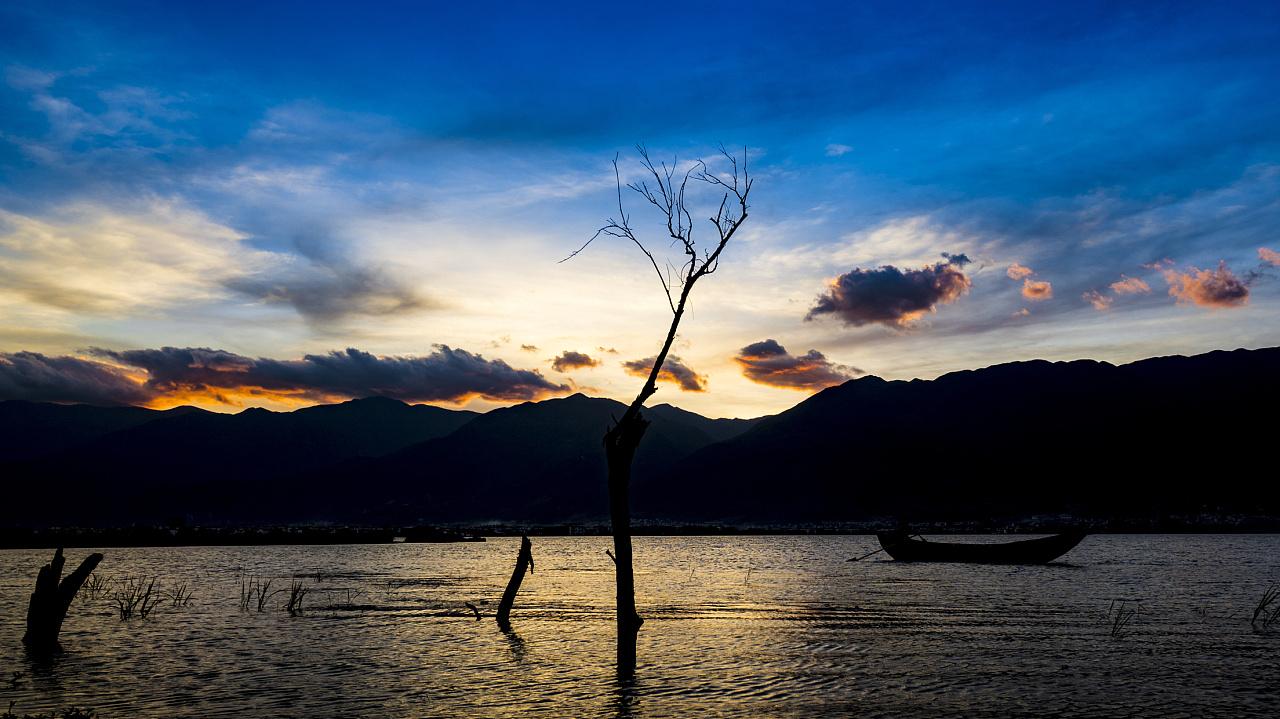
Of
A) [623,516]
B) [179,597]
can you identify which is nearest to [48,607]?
[623,516]

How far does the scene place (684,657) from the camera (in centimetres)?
2464

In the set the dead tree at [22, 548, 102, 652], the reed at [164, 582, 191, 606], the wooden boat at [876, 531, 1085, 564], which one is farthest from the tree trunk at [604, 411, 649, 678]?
the wooden boat at [876, 531, 1085, 564]

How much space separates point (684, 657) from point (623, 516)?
652 cm

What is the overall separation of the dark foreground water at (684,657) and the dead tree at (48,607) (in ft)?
2.59

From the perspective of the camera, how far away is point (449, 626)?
33.0 metres

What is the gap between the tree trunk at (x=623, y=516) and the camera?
20078mm

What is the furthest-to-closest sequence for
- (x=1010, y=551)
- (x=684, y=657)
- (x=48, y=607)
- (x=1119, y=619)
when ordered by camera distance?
(x=1010, y=551) < (x=1119, y=619) < (x=48, y=607) < (x=684, y=657)

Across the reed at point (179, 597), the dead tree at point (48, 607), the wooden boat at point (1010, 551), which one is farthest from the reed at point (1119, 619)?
the reed at point (179, 597)

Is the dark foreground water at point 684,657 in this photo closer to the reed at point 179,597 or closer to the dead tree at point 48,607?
the dead tree at point 48,607

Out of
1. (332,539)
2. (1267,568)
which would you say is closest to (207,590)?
(1267,568)

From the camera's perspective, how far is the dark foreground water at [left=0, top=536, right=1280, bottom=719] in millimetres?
18406

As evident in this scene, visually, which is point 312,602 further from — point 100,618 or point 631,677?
point 631,677

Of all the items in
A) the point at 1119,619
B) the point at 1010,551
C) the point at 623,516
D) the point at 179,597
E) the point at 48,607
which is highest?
the point at 623,516

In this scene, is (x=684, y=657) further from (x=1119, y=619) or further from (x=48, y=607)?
(x=48, y=607)
